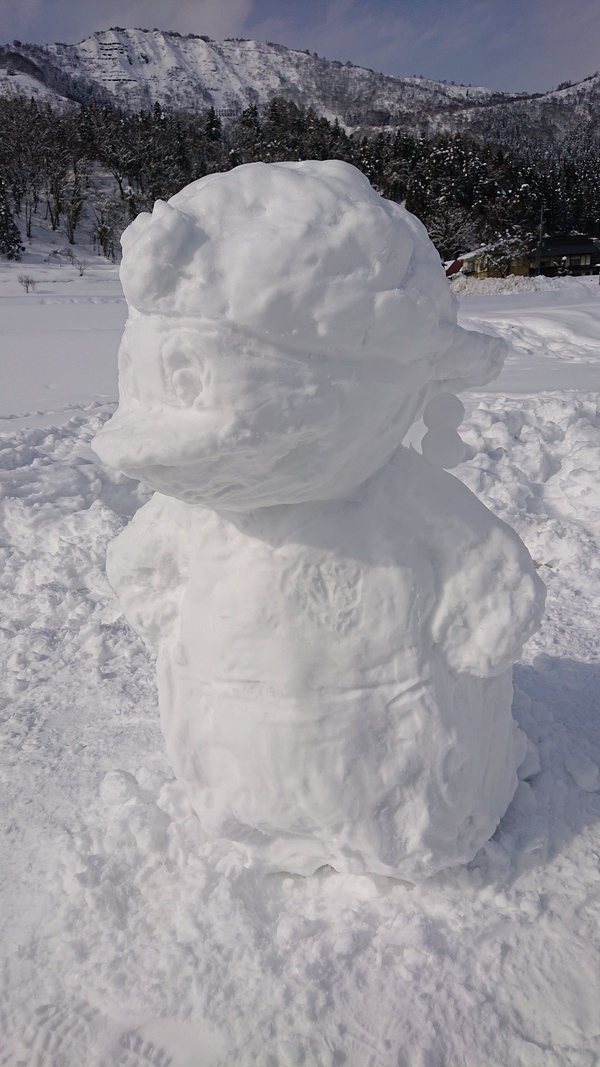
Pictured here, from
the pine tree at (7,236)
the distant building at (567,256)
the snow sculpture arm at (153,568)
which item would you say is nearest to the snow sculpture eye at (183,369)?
the snow sculpture arm at (153,568)

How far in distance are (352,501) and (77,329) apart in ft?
30.9

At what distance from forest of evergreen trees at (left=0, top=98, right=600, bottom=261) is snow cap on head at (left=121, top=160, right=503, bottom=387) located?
994 inches

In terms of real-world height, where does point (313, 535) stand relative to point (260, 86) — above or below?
below

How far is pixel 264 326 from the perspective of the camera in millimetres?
1292

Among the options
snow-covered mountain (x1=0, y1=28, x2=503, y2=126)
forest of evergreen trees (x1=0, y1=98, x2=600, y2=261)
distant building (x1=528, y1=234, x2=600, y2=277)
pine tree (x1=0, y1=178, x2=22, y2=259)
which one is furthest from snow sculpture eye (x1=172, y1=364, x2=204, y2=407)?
snow-covered mountain (x1=0, y1=28, x2=503, y2=126)

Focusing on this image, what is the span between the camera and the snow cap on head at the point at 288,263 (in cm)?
127

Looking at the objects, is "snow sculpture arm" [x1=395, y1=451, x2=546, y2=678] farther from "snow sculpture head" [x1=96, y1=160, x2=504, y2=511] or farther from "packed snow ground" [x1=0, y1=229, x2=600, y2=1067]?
"packed snow ground" [x1=0, y1=229, x2=600, y2=1067]

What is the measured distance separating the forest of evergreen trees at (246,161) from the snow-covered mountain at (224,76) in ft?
211

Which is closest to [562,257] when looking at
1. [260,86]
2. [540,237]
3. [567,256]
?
[567,256]

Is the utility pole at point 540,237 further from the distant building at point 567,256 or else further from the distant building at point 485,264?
the distant building at point 485,264

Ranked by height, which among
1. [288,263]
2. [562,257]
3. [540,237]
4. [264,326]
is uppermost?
[540,237]

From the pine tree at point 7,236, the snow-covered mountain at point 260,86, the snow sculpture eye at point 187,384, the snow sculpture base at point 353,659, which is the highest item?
the snow-covered mountain at point 260,86

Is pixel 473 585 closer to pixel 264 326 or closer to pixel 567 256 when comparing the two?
pixel 264 326

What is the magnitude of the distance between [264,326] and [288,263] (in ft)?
0.37
